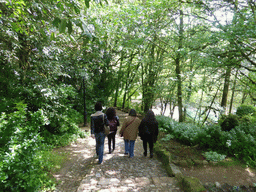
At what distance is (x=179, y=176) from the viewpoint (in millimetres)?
4496

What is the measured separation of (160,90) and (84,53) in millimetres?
5219

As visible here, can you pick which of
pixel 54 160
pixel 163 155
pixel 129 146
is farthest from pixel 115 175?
pixel 54 160

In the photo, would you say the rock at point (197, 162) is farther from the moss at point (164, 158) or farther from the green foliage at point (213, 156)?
the moss at point (164, 158)

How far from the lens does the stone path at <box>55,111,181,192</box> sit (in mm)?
3988

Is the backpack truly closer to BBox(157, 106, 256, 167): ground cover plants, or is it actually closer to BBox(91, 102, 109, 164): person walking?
BBox(91, 102, 109, 164): person walking

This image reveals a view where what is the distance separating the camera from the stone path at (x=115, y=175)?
399cm

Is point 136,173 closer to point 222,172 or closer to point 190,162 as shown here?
point 190,162

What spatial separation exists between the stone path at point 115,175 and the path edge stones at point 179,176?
15 cm

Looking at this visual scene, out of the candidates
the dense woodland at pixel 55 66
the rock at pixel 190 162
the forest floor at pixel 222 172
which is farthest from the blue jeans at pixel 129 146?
the dense woodland at pixel 55 66

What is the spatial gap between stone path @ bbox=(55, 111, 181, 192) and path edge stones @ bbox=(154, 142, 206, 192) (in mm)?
148

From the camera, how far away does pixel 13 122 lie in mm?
3895

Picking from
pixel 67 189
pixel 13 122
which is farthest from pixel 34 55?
pixel 67 189

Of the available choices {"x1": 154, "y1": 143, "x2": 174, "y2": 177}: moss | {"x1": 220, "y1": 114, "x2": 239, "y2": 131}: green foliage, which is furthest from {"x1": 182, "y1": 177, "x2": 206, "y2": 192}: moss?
{"x1": 220, "y1": 114, "x2": 239, "y2": 131}: green foliage

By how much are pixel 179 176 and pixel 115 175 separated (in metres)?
1.74
